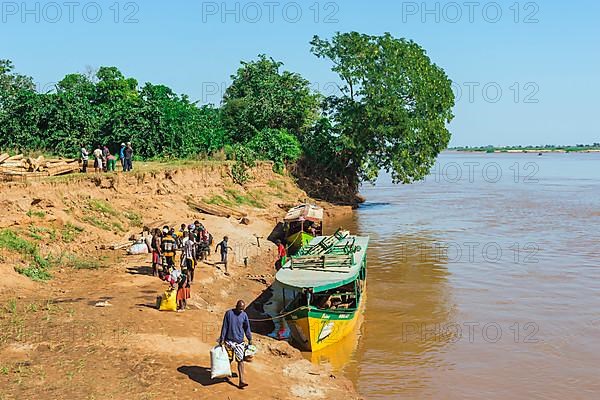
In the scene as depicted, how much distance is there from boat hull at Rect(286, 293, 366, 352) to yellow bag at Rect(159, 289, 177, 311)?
3.04 metres

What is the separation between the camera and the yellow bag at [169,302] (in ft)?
51.5

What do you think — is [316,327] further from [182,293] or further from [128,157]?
[128,157]

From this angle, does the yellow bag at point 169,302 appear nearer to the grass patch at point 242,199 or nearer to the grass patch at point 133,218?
the grass patch at point 133,218

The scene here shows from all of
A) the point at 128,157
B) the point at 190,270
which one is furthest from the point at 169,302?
the point at 128,157

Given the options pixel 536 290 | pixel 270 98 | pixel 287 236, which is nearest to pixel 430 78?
pixel 270 98

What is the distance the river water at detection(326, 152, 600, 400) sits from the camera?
1517 cm

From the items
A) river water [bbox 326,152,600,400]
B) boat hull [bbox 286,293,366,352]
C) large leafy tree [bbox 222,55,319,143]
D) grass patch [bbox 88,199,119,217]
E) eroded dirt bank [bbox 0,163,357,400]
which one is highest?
large leafy tree [bbox 222,55,319,143]

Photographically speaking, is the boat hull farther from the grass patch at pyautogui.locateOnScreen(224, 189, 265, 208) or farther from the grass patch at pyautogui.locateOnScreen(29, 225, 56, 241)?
the grass patch at pyautogui.locateOnScreen(224, 189, 265, 208)

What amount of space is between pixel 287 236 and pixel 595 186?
57.4 m

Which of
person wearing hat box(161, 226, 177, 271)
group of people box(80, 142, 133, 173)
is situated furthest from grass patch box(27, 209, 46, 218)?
group of people box(80, 142, 133, 173)

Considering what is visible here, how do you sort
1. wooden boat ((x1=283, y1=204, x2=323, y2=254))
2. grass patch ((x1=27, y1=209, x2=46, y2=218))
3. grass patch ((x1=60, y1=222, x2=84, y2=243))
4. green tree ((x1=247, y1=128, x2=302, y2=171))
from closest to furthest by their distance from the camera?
A: grass patch ((x1=27, y1=209, x2=46, y2=218)) < grass patch ((x1=60, y1=222, x2=84, y2=243)) < wooden boat ((x1=283, y1=204, x2=323, y2=254)) < green tree ((x1=247, y1=128, x2=302, y2=171))

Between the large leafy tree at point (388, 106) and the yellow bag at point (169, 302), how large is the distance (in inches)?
1169

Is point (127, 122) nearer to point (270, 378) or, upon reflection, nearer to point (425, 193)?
point (270, 378)

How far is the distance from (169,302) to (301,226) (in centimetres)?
1267
